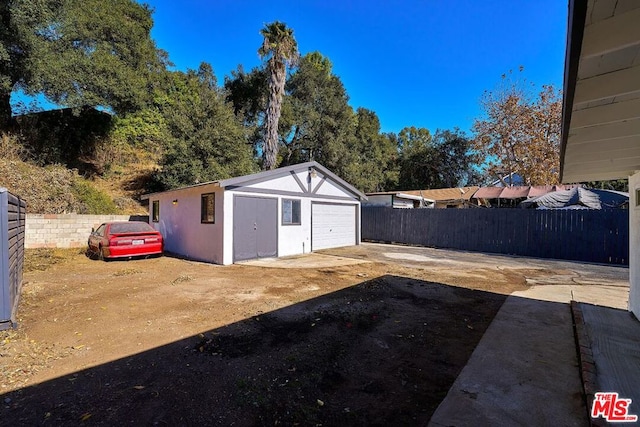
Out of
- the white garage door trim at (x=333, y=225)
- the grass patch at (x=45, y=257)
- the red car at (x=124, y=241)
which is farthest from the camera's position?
the white garage door trim at (x=333, y=225)

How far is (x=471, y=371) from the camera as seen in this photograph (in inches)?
113

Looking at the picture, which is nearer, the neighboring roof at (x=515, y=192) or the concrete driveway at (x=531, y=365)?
the concrete driveway at (x=531, y=365)

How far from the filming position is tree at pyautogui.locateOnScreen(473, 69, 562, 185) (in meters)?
18.5

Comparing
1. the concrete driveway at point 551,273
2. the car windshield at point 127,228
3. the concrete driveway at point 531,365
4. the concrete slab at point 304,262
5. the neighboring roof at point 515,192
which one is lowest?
the concrete driveway at point 551,273

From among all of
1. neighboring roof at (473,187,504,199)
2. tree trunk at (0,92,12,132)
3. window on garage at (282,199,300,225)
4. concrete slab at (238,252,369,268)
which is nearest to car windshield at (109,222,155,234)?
concrete slab at (238,252,369,268)

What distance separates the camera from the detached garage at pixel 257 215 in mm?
9547

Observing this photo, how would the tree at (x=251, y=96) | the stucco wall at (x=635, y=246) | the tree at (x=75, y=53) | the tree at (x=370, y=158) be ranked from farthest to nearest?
the tree at (x=370, y=158) < the tree at (x=251, y=96) < the tree at (x=75, y=53) < the stucco wall at (x=635, y=246)

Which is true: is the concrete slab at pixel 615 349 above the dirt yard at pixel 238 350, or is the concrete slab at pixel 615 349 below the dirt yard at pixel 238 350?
above

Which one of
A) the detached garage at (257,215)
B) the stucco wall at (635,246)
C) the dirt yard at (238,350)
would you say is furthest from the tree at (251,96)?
the stucco wall at (635,246)

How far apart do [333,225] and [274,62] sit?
36.5ft

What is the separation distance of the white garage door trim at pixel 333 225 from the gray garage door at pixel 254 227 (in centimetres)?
224

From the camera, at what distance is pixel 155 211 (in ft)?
46.6

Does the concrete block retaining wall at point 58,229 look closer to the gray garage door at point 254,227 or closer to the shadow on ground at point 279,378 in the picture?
the gray garage door at point 254,227

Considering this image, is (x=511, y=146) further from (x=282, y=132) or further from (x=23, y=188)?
(x=23, y=188)
